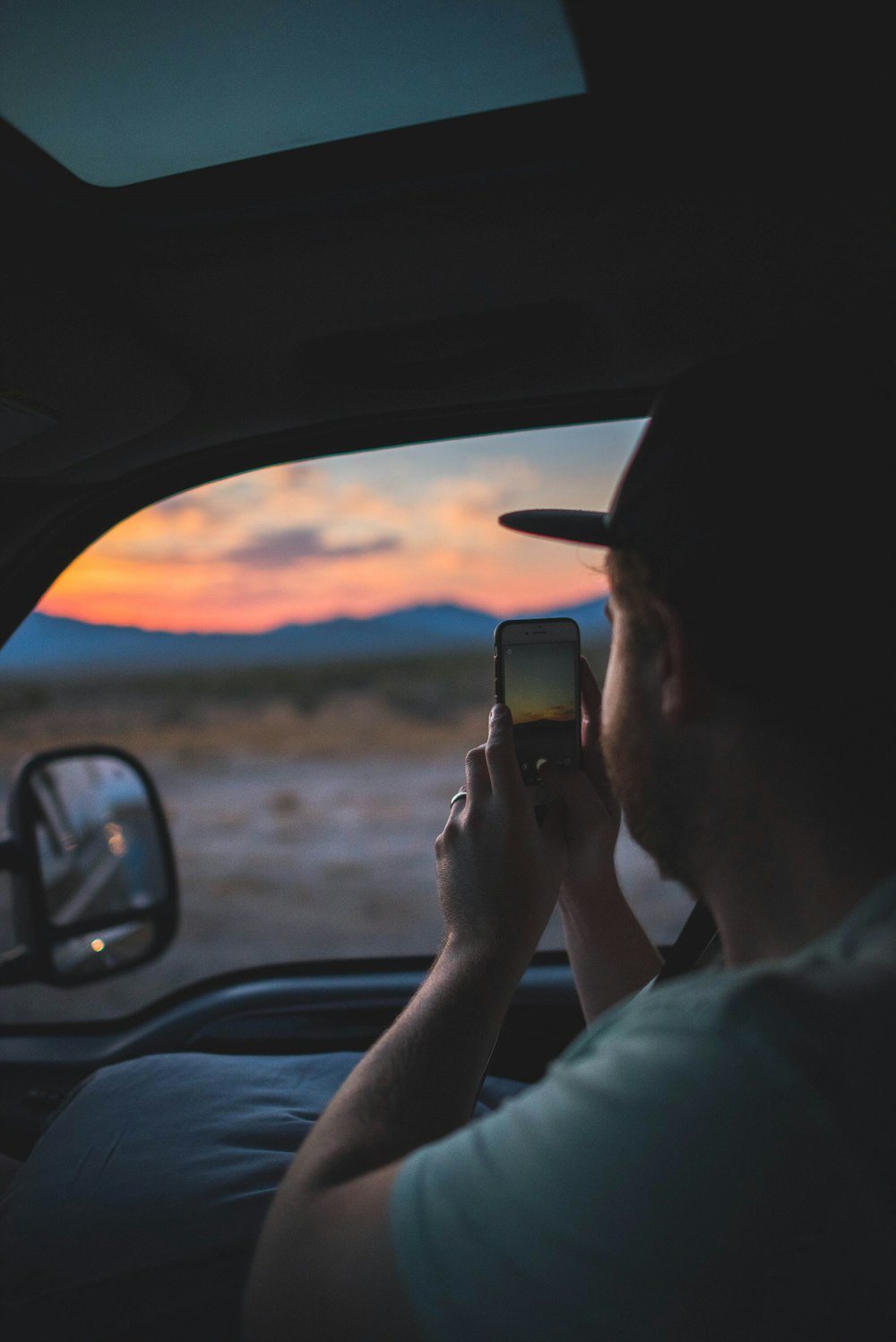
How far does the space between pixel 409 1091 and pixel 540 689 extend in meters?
0.90

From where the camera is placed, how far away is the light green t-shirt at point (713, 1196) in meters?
0.71

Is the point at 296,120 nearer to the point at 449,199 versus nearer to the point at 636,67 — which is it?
the point at 449,199

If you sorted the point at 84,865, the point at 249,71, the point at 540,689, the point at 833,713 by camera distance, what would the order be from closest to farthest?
the point at 833,713 → the point at 249,71 → the point at 540,689 → the point at 84,865

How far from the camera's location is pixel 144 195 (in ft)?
4.98

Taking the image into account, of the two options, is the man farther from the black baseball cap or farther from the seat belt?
the seat belt

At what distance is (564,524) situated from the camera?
122 centimetres

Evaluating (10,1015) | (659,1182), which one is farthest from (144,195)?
(10,1015)

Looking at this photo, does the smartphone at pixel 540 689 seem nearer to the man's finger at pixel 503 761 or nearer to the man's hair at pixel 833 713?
the man's finger at pixel 503 761

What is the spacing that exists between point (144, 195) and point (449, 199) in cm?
47

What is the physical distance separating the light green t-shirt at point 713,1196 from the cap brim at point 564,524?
518mm

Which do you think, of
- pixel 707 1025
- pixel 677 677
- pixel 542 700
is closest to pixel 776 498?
pixel 677 677

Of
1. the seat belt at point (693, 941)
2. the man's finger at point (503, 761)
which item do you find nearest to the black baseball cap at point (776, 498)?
the man's finger at point (503, 761)

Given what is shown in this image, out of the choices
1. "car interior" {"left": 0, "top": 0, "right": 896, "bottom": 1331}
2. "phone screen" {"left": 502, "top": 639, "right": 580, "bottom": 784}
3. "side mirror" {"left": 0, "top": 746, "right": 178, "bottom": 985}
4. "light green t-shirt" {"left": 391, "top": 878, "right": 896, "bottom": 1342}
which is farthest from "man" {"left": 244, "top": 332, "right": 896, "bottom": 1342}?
"side mirror" {"left": 0, "top": 746, "right": 178, "bottom": 985}

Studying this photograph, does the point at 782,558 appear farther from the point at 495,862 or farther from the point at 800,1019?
the point at 495,862
